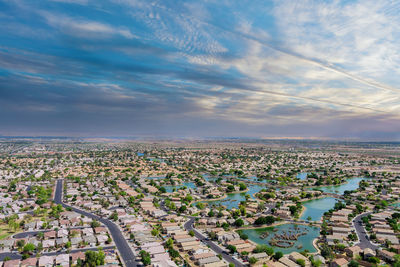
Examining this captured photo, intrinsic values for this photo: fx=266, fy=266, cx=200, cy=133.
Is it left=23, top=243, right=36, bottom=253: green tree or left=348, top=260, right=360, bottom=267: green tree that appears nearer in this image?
left=348, top=260, right=360, bottom=267: green tree

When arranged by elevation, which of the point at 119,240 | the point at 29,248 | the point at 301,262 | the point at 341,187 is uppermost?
the point at 301,262

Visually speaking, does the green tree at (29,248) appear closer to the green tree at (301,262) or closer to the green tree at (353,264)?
the green tree at (301,262)

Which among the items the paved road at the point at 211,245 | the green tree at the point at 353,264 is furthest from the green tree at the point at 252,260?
the green tree at the point at 353,264

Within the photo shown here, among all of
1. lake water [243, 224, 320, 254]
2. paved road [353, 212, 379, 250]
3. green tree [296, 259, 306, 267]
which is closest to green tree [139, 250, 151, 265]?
lake water [243, 224, 320, 254]

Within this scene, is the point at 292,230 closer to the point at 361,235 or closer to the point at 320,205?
the point at 361,235

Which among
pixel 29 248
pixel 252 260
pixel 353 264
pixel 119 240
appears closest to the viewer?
pixel 353 264

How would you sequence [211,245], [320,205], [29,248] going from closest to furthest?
1. [29,248]
2. [211,245]
3. [320,205]

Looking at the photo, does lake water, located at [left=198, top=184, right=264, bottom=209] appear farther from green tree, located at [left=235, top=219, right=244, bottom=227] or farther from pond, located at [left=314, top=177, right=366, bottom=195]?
pond, located at [left=314, top=177, right=366, bottom=195]

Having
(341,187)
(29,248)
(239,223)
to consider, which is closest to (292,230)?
(239,223)
